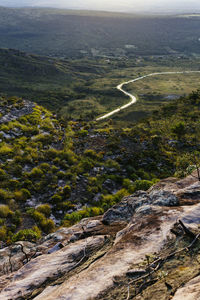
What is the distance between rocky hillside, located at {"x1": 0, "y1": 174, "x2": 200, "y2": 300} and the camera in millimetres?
6027

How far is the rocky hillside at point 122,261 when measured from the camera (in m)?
6.03

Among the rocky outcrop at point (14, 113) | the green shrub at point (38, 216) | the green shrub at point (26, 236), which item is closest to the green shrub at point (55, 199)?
the green shrub at point (38, 216)

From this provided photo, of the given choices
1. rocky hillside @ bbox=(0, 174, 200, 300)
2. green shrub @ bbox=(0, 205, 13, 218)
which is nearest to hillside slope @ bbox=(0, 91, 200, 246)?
green shrub @ bbox=(0, 205, 13, 218)

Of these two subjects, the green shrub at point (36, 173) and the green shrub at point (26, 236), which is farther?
the green shrub at point (36, 173)

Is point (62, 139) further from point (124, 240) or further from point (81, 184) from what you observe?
point (124, 240)

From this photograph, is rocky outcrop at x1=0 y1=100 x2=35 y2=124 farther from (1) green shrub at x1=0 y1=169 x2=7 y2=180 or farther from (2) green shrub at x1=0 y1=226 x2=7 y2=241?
(2) green shrub at x1=0 y1=226 x2=7 y2=241

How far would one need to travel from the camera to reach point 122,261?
23.3ft

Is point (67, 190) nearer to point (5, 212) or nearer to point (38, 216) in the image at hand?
point (38, 216)

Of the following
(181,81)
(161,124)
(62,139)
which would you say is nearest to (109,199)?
(62,139)

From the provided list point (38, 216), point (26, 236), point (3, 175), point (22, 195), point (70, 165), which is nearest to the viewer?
point (26, 236)

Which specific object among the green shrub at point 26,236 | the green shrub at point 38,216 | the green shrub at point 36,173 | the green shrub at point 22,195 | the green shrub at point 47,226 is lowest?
the green shrub at point 47,226

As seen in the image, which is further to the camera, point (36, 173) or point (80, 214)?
point (36, 173)

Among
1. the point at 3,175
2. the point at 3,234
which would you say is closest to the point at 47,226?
the point at 3,234

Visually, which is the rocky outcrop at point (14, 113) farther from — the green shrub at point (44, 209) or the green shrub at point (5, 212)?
the green shrub at point (44, 209)
